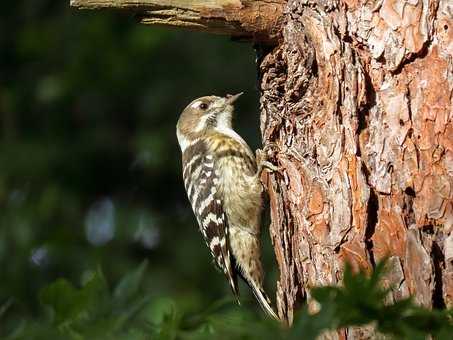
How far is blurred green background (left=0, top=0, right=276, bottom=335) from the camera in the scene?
9.49 meters

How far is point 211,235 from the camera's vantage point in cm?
623

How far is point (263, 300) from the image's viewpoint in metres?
5.96

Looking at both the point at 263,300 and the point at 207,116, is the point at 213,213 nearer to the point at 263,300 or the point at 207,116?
the point at 263,300

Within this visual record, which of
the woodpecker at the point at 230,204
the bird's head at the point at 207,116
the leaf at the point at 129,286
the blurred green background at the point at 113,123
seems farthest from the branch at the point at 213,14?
the blurred green background at the point at 113,123

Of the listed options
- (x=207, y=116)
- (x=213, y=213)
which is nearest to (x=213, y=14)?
(x=213, y=213)

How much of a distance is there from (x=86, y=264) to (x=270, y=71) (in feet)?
15.8

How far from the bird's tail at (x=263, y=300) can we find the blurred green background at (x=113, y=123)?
3.12 meters

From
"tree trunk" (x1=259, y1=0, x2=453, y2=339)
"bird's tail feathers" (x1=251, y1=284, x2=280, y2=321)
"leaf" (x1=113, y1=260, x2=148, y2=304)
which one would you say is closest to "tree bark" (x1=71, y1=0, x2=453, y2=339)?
"tree trunk" (x1=259, y1=0, x2=453, y2=339)

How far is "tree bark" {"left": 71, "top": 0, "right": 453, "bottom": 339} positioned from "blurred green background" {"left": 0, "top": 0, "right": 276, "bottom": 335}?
198 inches

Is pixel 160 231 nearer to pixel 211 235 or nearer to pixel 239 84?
pixel 239 84

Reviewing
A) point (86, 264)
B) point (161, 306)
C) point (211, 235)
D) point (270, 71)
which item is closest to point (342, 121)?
point (270, 71)

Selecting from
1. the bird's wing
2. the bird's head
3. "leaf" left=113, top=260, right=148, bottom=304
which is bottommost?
the bird's wing

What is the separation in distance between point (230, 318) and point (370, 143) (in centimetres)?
158

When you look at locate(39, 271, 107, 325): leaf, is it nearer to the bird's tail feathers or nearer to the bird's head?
the bird's tail feathers
